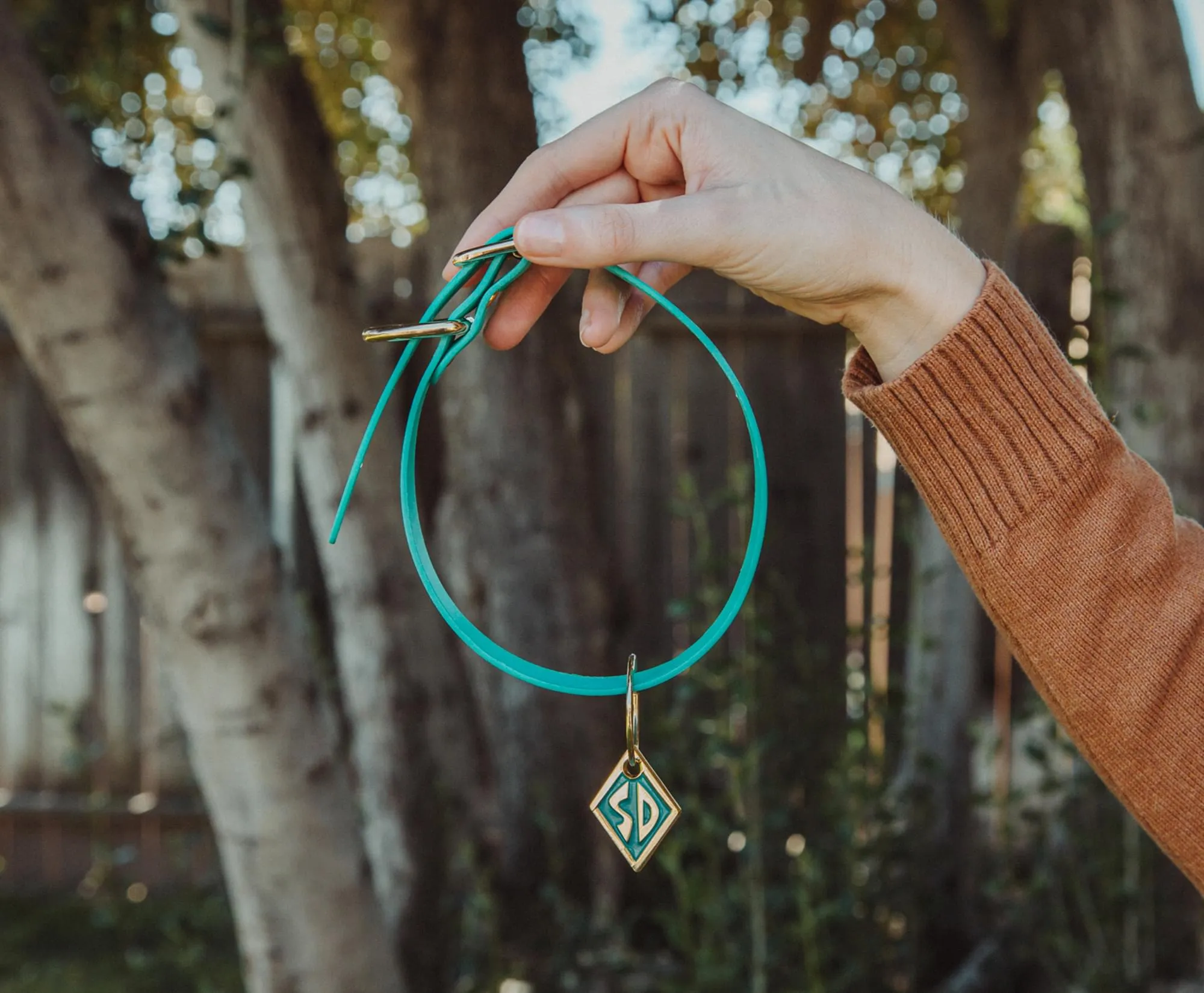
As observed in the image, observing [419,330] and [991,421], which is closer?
[419,330]

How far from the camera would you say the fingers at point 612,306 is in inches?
41.9

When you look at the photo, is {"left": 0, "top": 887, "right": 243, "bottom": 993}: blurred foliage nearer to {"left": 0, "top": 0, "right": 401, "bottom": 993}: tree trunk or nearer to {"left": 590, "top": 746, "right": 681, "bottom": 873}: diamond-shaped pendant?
{"left": 0, "top": 0, "right": 401, "bottom": 993}: tree trunk

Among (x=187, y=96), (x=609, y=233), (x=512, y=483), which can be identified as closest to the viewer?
(x=609, y=233)

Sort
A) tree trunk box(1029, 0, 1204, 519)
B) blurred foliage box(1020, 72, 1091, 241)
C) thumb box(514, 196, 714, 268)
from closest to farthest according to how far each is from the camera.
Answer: thumb box(514, 196, 714, 268) → tree trunk box(1029, 0, 1204, 519) → blurred foliage box(1020, 72, 1091, 241)

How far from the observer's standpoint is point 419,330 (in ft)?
3.05

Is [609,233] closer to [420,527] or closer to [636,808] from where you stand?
[420,527]

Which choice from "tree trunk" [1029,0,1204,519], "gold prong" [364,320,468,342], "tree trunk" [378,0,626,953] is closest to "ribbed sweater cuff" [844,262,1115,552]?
"gold prong" [364,320,468,342]

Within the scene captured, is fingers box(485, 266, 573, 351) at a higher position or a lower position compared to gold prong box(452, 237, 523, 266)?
lower

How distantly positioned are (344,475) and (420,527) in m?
1.55

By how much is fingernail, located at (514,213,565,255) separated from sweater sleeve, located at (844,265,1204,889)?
0.34 m

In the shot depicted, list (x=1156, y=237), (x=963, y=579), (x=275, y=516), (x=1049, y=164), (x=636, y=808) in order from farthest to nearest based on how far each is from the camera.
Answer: (x=1049, y=164)
(x=275, y=516)
(x=963, y=579)
(x=1156, y=237)
(x=636, y=808)

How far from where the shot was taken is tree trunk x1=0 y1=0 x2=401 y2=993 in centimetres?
157

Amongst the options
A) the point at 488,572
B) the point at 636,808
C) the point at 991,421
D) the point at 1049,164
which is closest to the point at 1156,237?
the point at 991,421

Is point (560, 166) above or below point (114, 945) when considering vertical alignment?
above
